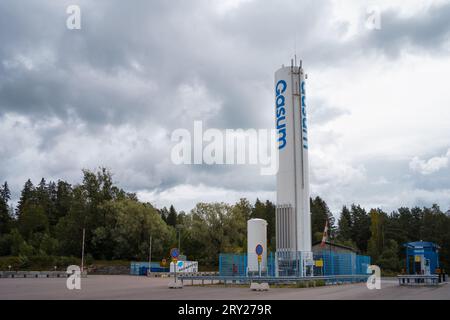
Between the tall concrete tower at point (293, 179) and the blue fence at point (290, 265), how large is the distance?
1.53ft

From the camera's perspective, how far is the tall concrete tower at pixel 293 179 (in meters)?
38.0

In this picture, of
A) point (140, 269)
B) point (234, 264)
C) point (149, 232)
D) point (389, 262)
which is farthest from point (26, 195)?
point (234, 264)

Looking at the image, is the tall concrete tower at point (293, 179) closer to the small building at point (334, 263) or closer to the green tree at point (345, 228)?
the small building at point (334, 263)

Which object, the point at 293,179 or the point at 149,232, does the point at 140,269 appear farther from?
the point at 293,179

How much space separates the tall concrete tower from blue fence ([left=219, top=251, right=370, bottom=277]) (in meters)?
0.47

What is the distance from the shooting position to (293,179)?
3822cm

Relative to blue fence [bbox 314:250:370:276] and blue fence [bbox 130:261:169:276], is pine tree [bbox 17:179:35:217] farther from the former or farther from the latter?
blue fence [bbox 314:250:370:276]

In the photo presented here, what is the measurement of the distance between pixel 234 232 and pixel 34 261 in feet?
103

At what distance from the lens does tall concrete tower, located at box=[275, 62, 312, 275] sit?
1497 inches

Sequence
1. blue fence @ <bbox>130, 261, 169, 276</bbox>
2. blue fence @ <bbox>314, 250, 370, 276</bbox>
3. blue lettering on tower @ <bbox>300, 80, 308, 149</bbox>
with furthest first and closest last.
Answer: blue fence @ <bbox>130, 261, 169, 276</bbox> → blue fence @ <bbox>314, 250, 370, 276</bbox> → blue lettering on tower @ <bbox>300, 80, 308, 149</bbox>
